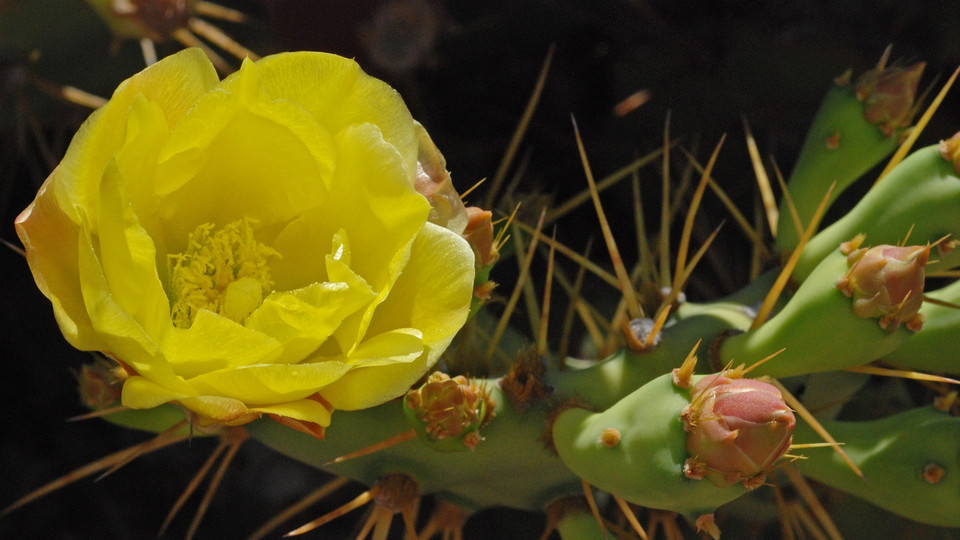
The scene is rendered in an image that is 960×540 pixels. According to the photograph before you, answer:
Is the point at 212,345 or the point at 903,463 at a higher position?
the point at 212,345

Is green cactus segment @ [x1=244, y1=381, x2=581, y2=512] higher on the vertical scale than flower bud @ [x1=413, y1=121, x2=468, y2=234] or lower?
lower

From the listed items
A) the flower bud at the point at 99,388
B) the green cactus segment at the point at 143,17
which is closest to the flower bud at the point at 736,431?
the flower bud at the point at 99,388

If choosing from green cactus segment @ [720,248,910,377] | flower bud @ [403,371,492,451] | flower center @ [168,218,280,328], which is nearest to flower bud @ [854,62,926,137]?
green cactus segment @ [720,248,910,377]

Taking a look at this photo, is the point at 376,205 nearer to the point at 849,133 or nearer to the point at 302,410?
the point at 302,410

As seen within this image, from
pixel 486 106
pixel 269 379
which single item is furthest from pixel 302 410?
pixel 486 106

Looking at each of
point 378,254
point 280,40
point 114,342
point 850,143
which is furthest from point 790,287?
point 280,40

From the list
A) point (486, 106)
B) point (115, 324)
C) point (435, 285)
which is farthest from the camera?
point (486, 106)

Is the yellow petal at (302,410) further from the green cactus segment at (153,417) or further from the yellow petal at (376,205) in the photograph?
the green cactus segment at (153,417)

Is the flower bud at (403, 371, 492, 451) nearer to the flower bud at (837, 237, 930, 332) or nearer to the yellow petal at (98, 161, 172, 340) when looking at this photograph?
the yellow petal at (98, 161, 172, 340)
